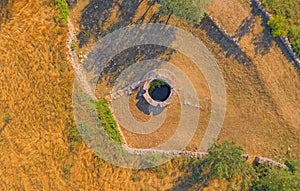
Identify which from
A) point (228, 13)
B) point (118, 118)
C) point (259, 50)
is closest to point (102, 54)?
point (118, 118)

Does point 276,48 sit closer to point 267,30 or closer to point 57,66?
point 267,30

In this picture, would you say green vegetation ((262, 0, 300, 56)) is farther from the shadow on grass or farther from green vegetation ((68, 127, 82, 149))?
green vegetation ((68, 127, 82, 149))

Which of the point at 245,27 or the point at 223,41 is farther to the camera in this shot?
the point at 223,41

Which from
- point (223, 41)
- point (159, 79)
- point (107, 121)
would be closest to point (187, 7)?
point (223, 41)

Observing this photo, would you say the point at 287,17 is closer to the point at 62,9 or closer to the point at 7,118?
the point at 62,9

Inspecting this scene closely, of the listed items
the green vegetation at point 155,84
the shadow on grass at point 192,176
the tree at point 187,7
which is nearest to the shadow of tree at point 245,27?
the tree at point 187,7
